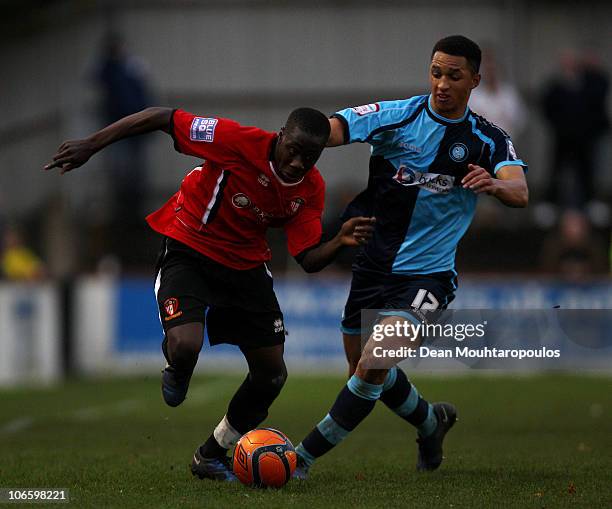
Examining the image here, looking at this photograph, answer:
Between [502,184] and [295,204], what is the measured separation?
4.21 ft

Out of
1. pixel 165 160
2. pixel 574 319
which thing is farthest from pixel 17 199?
pixel 574 319

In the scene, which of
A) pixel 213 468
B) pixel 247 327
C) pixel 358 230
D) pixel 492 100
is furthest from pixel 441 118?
pixel 492 100

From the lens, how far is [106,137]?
7.27 metres

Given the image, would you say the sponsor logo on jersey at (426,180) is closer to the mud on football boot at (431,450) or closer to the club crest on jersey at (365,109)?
the club crest on jersey at (365,109)

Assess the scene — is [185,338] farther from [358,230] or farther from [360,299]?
[360,299]

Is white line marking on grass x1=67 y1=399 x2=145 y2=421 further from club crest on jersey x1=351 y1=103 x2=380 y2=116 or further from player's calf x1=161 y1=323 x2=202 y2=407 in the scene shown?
club crest on jersey x1=351 y1=103 x2=380 y2=116

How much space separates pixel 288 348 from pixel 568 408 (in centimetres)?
572

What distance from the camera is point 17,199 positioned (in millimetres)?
19938

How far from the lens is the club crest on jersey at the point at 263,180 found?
7.41 m

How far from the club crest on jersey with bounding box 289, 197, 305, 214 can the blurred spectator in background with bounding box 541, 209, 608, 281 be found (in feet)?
33.9

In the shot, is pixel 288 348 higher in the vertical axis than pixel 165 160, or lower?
lower

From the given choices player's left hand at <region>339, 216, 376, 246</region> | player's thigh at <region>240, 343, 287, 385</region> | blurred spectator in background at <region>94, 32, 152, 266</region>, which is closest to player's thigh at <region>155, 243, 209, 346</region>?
player's thigh at <region>240, 343, 287, 385</region>

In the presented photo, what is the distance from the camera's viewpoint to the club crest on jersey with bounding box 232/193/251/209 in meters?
7.46

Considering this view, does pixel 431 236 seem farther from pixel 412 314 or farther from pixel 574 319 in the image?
pixel 574 319
